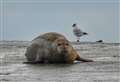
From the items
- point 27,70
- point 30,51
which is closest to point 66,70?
point 27,70

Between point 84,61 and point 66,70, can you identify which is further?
point 84,61

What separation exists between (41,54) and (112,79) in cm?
599

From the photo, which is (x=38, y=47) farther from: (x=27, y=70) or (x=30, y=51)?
(x=27, y=70)

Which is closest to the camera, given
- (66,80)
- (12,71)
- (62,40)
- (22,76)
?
(66,80)

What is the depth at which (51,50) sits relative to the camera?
1662cm

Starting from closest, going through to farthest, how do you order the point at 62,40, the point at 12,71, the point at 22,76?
1. the point at 22,76
2. the point at 12,71
3. the point at 62,40

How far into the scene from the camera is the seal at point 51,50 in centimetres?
1614

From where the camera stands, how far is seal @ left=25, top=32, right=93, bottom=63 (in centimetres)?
1614

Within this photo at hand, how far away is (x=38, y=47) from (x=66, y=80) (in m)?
6.09

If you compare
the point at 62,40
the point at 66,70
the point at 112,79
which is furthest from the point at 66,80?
the point at 62,40

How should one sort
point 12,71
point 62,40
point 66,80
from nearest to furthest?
point 66,80 → point 12,71 → point 62,40

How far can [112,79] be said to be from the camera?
11.1m

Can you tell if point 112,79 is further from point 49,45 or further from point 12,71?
point 49,45

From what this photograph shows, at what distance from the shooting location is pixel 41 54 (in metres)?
16.8
